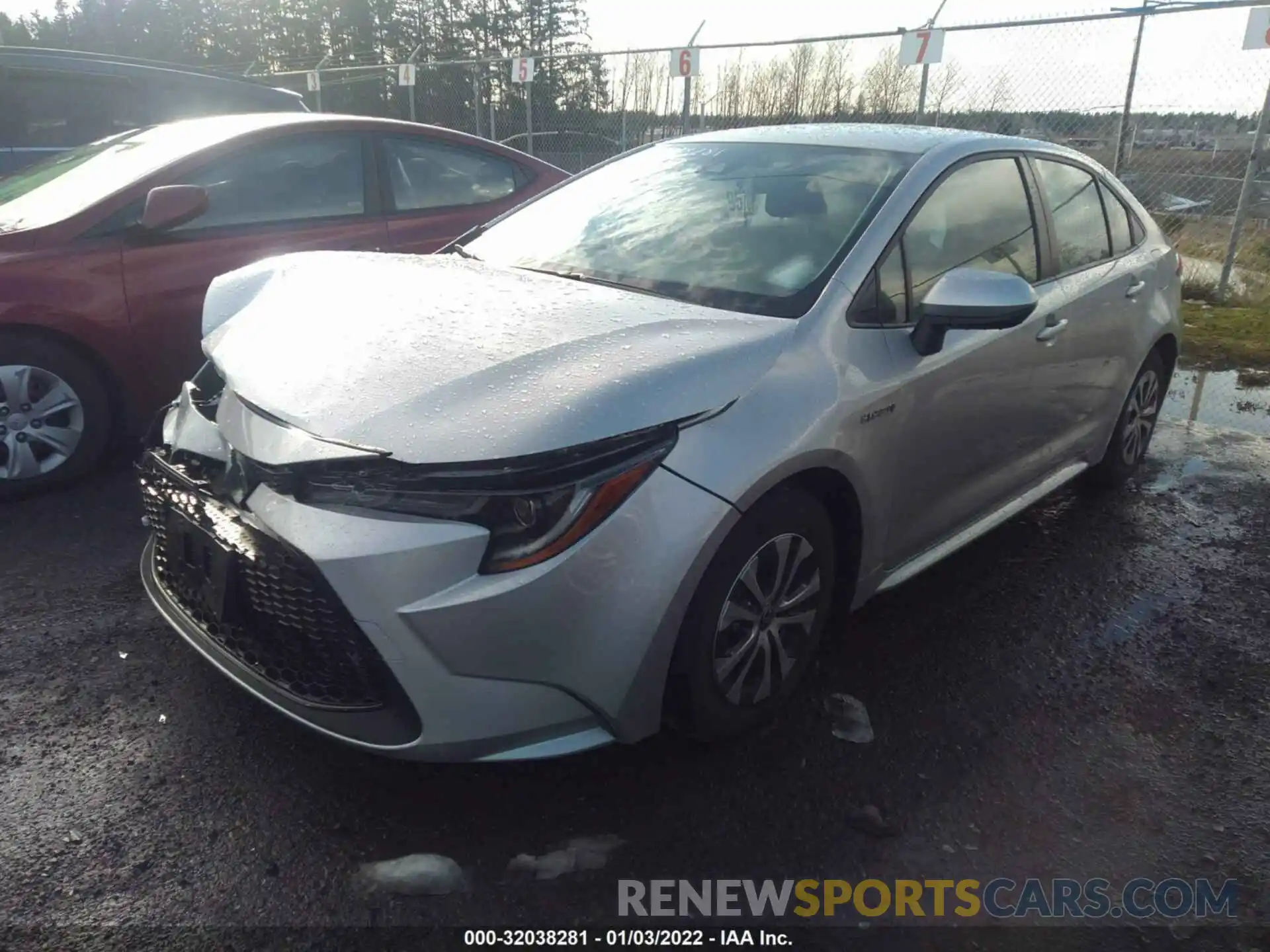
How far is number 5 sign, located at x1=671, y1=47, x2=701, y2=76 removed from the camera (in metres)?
10.1

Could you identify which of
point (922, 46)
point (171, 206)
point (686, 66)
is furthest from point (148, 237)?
point (686, 66)

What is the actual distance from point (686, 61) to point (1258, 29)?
16.8 feet

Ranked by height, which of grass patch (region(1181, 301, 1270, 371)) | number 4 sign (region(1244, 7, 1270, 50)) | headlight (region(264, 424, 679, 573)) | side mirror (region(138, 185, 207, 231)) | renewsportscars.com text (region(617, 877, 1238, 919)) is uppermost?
number 4 sign (region(1244, 7, 1270, 50))

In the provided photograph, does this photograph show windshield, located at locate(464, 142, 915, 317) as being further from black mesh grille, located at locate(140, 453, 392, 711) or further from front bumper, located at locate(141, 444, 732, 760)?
black mesh grille, located at locate(140, 453, 392, 711)

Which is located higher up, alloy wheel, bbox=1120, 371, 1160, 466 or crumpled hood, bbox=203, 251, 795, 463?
crumpled hood, bbox=203, 251, 795, 463

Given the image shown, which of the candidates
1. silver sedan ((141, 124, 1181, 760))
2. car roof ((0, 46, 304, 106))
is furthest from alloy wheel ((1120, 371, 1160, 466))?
car roof ((0, 46, 304, 106))

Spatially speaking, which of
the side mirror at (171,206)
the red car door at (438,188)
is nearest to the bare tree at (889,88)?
the red car door at (438,188)

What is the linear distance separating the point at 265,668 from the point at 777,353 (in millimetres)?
1409

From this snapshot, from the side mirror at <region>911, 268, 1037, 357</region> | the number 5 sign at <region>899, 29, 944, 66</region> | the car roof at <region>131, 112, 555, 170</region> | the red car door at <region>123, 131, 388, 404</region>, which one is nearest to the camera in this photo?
the side mirror at <region>911, 268, 1037, 357</region>

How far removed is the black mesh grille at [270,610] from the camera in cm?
201

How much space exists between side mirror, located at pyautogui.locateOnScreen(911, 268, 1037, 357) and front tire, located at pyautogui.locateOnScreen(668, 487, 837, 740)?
2.04 feet

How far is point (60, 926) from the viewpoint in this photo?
191 cm

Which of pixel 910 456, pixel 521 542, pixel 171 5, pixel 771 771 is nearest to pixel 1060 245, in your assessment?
pixel 910 456

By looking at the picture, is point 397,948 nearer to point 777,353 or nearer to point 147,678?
point 147,678
